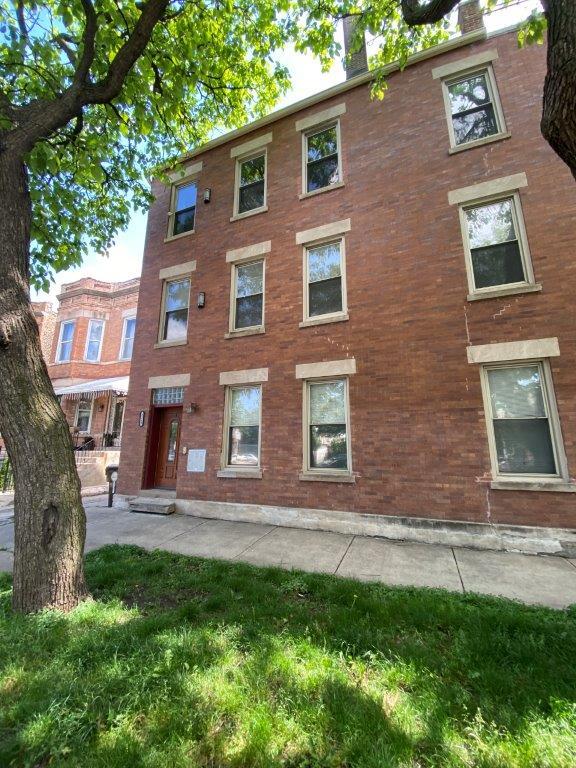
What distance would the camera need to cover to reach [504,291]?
22.1 feet

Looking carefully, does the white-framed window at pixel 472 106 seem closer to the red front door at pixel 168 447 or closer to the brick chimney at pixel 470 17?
the brick chimney at pixel 470 17

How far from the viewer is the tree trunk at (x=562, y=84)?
260 cm

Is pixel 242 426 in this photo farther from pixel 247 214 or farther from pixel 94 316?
pixel 94 316

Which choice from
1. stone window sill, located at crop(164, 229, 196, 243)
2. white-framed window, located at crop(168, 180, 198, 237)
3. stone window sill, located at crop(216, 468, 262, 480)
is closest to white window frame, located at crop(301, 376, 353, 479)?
stone window sill, located at crop(216, 468, 262, 480)

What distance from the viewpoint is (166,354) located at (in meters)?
10.2

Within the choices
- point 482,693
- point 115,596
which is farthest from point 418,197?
point 115,596

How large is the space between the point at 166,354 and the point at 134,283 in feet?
41.5

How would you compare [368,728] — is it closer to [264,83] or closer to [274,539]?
[274,539]

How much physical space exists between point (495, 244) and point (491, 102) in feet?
11.3

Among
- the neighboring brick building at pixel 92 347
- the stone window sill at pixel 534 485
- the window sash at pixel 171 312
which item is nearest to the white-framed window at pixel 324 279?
the window sash at pixel 171 312

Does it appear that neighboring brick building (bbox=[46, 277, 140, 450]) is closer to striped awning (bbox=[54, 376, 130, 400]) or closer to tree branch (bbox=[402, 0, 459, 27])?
striped awning (bbox=[54, 376, 130, 400])

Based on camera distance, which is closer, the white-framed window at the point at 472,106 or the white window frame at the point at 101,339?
the white-framed window at the point at 472,106

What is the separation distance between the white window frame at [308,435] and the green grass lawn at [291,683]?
11.8 ft

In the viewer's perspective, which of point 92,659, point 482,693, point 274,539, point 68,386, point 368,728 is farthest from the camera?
point 68,386
